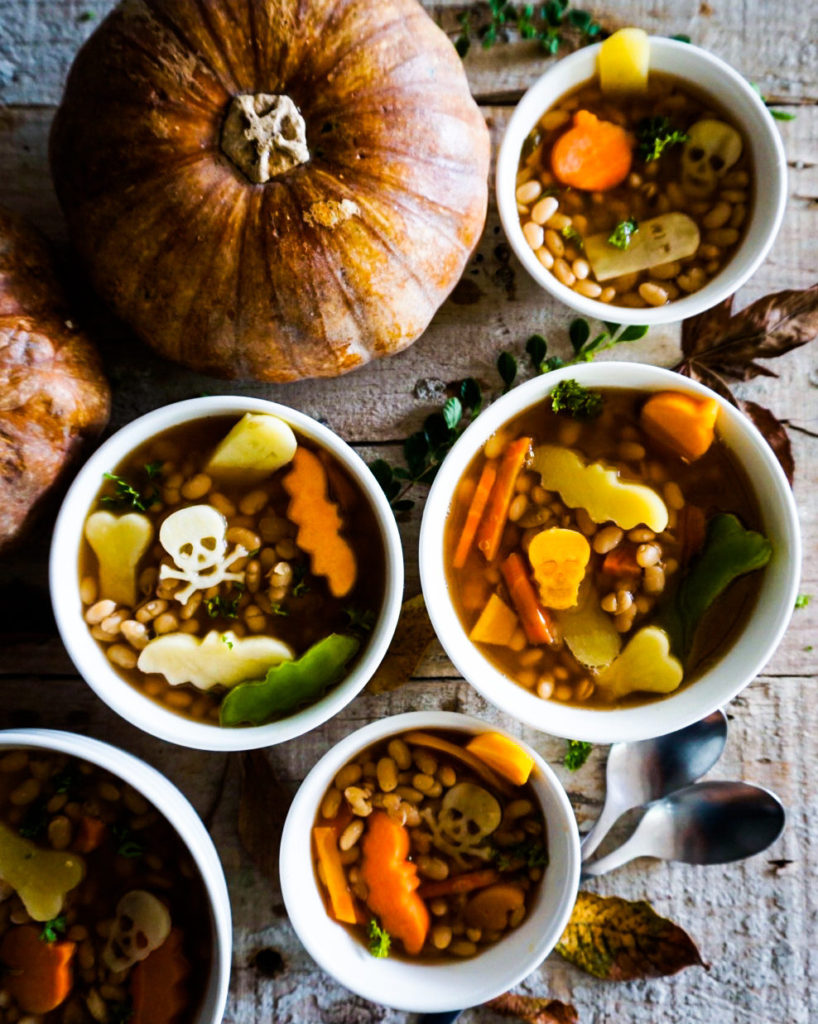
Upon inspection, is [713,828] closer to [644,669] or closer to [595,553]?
[644,669]

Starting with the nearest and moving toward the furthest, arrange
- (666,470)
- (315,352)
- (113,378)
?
(315,352) → (666,470) → (113,378)

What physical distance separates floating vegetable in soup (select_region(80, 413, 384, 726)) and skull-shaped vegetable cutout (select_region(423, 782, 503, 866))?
329mm

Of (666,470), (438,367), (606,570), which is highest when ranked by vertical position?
(438,367)

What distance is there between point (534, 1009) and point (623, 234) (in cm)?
139

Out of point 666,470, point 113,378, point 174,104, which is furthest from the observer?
point 113,378

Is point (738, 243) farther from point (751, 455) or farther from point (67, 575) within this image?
point (67, 575)

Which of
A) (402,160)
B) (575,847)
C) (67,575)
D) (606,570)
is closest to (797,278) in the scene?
(606,570)

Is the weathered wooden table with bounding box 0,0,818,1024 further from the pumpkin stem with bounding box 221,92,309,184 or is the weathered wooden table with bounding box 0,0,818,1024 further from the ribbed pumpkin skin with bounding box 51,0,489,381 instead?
the pumpkin stem with bounding box 221,92,309,184

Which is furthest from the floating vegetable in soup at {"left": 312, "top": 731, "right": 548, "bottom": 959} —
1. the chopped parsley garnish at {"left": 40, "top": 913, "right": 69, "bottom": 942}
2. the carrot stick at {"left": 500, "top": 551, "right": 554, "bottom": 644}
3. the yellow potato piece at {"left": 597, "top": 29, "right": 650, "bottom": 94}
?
the yellow potato piece at {"left": 597, "top": 29, "right": 650, "bottom": 94}

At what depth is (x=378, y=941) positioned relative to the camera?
162cm

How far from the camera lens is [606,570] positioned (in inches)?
62.2

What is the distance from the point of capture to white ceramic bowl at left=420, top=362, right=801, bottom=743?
149 cm

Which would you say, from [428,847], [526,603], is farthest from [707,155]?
[428,847]

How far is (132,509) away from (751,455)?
993 mm
